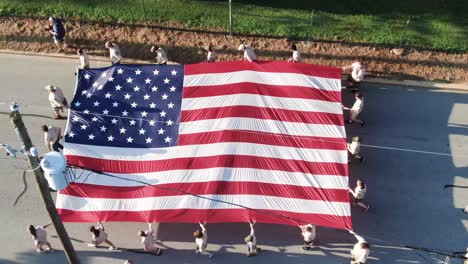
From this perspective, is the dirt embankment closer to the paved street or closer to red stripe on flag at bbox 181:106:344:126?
the paved street

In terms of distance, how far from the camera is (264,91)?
1187 cm

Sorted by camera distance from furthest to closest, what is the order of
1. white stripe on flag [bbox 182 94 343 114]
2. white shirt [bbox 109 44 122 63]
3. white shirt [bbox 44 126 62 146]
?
white shirt [bbox 109 44 122 63] → white shirt [bbox 44 126 62 146] → white stripe on flag [bbox 182 94 343 114]

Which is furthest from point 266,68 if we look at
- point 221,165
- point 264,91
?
point 221,165

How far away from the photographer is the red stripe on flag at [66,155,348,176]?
35.5 ft

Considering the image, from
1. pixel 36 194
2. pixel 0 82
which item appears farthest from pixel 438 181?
pixel 0 82

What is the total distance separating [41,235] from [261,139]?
498 centimetres

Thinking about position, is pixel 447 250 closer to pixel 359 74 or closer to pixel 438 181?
pixel 438 181

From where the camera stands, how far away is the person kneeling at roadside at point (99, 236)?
411 inches

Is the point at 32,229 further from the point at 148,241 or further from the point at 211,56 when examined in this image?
the point at 211,56

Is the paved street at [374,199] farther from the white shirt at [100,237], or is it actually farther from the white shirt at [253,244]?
the white shirt at [100,237]

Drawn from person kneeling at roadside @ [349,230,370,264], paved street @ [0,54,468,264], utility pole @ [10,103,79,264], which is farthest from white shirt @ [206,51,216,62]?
utility pole @ [10,103,79,264]

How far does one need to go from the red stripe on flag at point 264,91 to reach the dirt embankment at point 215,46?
8.90 feet

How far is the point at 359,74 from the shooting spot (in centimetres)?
1302

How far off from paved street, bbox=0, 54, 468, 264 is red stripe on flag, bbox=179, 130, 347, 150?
149 centimetres
